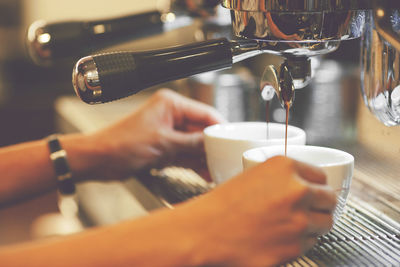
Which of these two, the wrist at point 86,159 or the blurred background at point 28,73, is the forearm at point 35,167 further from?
the blurred background at point 28,73

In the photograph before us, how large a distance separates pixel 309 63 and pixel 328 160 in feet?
0.34

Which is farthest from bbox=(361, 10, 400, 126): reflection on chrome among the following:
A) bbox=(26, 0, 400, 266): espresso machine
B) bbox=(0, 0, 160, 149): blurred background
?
bbox=(0, 0, 160, 149): blurred background

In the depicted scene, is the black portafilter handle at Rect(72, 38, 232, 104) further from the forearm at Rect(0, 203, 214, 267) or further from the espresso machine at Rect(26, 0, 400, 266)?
the forearm at Rect(0, 203, 214, 267)

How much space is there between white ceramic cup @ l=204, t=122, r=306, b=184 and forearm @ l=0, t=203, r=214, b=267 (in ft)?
0.59

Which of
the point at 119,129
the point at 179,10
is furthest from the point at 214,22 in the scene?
the point at 119,129

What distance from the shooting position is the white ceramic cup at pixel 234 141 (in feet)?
2.06

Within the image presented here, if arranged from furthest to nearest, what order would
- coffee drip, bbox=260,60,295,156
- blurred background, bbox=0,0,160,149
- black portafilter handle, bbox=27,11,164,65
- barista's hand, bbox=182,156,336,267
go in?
1. blurred background, bbox=0,0,160,149
2. black portafilter handle, bbox=27,11,164,65
3. coffee drip, bbox=260,60,295,156
4. barista's hand, bbox=182,156,336,267

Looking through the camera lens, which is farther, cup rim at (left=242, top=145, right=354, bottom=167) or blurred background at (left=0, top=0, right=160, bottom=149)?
blurred background at (left=0, top=0, right=160, bottom=149)

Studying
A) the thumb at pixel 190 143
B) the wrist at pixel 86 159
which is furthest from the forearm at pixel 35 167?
the thumb at pixel 190 143

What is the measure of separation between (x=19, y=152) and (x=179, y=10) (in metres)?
0.33

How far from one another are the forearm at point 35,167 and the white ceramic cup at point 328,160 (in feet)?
1.24

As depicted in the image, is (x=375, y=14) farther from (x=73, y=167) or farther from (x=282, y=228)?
(x=73, y=167)

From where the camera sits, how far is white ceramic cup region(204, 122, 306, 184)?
63 centimetres

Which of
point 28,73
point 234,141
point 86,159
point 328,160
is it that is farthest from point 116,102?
point 28,73
